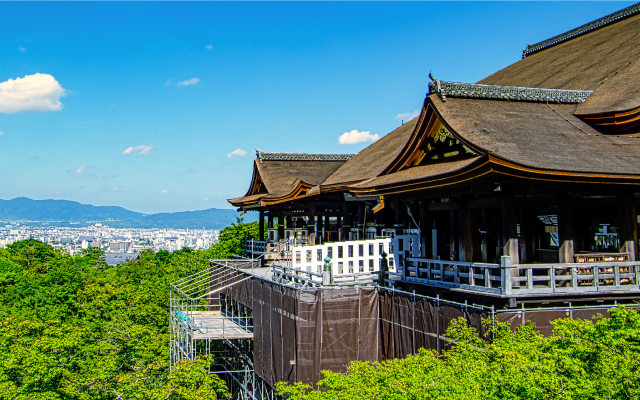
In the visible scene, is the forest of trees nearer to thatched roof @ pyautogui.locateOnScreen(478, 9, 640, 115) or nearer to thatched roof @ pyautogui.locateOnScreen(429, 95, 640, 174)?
thatched roof @ pyautogui.locateOnScreen(429, 95, 640, 174)

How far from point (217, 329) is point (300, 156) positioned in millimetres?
14255

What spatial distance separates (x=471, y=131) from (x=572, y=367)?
6.36 m

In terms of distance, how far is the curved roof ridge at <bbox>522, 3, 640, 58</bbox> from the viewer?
848 inches

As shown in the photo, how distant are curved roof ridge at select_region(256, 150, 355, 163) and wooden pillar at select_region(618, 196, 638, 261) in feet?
65.4

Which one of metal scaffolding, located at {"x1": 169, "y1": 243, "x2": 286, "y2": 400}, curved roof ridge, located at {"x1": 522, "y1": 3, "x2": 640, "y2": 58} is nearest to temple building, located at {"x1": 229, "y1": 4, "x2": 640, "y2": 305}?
curved roof ridge, located at {"x1": 522, "y1": 3, "x2": 640, "y2": 58}

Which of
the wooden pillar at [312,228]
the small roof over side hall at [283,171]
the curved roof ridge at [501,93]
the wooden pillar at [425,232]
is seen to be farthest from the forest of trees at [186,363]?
the small roof over side hall at [283,171]

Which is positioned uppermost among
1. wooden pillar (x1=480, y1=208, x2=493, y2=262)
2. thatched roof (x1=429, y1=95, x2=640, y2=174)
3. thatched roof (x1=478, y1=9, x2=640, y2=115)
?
thatched roof (x1=478, y1=9, x2=640, y2=115)

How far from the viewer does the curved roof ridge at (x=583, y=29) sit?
2154 centimetres

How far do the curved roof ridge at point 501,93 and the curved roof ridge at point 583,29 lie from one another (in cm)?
897

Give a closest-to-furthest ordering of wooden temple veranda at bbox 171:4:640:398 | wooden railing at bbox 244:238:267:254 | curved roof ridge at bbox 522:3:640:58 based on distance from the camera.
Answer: wooden temple veranda at bbox 171:4:640:398, curved roof ridge at bbox 522:3:640:58, wooden railing at bbox 244:238:267:254

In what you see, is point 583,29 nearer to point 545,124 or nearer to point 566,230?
point 545,124

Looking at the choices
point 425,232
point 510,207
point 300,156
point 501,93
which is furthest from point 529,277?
point 300,156

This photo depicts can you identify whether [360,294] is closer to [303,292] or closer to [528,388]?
[303,292]

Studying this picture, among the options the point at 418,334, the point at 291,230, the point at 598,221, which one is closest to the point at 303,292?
the point at 418,334
